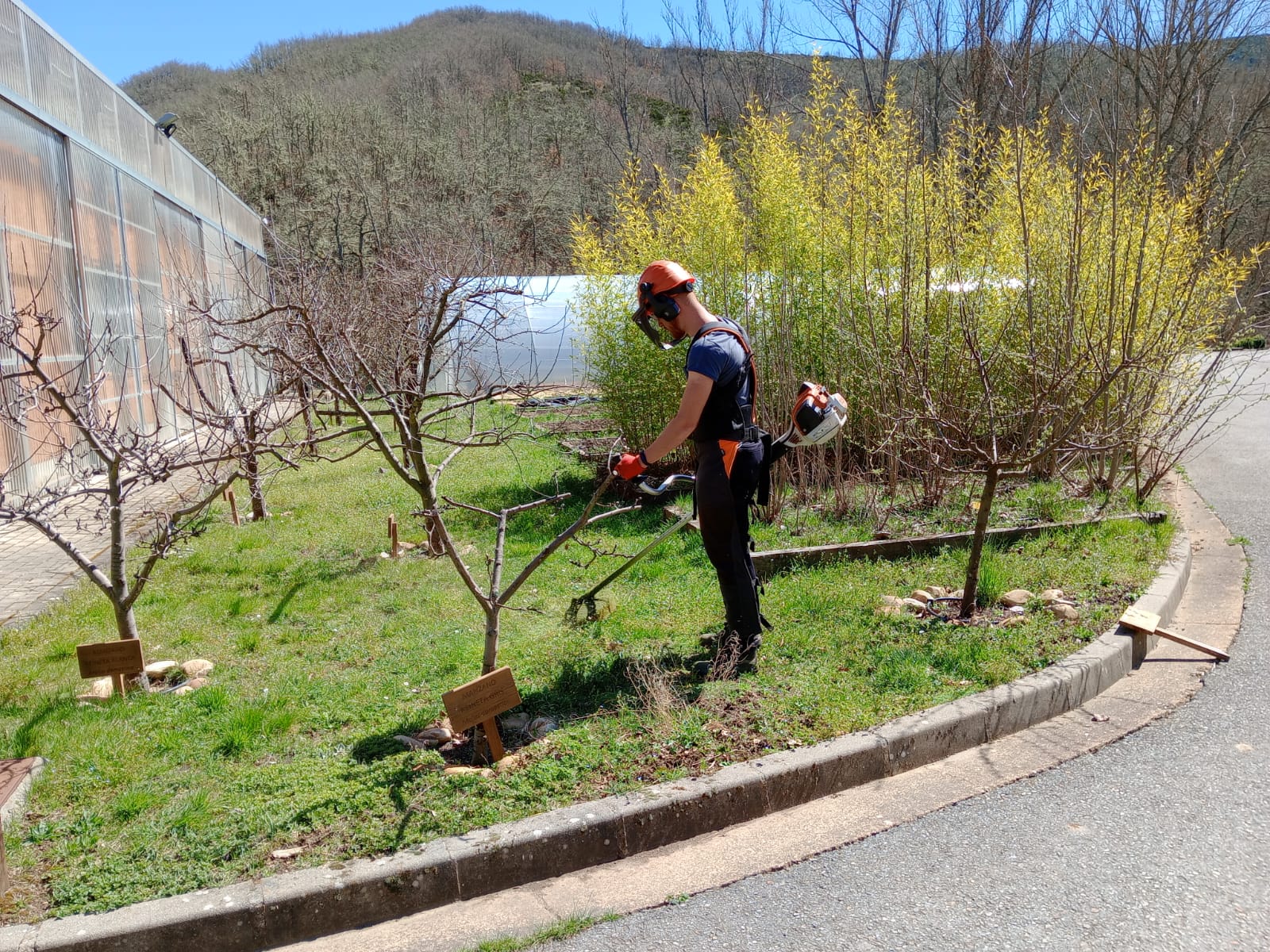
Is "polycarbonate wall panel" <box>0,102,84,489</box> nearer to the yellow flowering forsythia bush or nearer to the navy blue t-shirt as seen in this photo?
the yellow flowering forsythia bush

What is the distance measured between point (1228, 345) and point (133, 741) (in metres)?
8.11

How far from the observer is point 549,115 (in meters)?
66.4

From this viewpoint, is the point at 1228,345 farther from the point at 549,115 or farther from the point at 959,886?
the point at 549,115

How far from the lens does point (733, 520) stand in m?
4.53

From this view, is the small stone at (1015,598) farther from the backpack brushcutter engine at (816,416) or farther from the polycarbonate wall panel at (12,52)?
the polycarbonate wall panel at (12,52)

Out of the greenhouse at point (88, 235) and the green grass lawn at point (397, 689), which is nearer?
the green grass lawn at point (397, 689)

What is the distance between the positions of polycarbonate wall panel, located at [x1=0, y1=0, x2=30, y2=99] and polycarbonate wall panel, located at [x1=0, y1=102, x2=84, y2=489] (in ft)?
0.93

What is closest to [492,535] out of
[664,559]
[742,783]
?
[664,559]

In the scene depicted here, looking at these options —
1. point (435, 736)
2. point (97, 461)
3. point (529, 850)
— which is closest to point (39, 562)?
point (97, 461)

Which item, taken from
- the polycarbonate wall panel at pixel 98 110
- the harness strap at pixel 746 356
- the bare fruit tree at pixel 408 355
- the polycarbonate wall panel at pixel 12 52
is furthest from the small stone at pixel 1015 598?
the polycarbonate wall panel at pixel 98 110

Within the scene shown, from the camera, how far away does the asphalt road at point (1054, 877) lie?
9.53 ft

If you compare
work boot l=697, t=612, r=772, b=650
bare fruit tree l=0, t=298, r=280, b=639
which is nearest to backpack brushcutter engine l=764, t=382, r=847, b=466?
work boot l=697, t=612, r=772, b=650

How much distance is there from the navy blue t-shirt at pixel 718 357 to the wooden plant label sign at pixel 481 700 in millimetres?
1552

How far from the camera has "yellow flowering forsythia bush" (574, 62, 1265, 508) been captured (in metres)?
7.98
